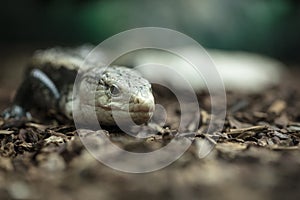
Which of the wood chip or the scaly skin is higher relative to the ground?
the wood chip

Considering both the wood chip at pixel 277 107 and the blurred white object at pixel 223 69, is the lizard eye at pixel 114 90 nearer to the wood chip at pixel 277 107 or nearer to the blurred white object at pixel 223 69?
the wood chip at pixel 277 107

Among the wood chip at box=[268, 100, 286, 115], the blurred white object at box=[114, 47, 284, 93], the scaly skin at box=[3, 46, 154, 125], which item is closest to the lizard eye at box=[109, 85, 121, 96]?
the scaly skin at box=[3, 46, 154, 125]

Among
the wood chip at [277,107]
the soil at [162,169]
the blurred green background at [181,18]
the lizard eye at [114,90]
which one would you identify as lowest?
the soil at [162,169]

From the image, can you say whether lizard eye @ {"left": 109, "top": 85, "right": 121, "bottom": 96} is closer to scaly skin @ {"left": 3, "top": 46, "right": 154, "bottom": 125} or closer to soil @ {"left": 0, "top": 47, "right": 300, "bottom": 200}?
scaly skin @ {"left": 3, "top": 46, "right": 154, "bottom": 125}

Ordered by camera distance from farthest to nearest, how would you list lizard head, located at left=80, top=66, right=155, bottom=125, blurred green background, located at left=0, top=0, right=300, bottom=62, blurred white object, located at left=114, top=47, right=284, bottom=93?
blurred green background, located at left=0, top=0, right=300, bottom=62 < blurred white object, located at left=114, top=47, right=284, bottom=93 < lizard head, located at left=80, top=66, right=155, bottom=125

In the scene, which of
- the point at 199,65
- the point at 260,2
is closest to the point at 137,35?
the point at 199,65

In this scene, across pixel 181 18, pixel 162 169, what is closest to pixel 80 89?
pixel 162 169

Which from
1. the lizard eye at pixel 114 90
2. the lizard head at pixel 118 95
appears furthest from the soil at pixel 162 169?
the lizard eye at pixel 114 90

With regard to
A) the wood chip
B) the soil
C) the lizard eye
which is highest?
the wood chip

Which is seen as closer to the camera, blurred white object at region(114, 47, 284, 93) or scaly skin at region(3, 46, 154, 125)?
scaly skin at region(3, 46, 154, 125)
